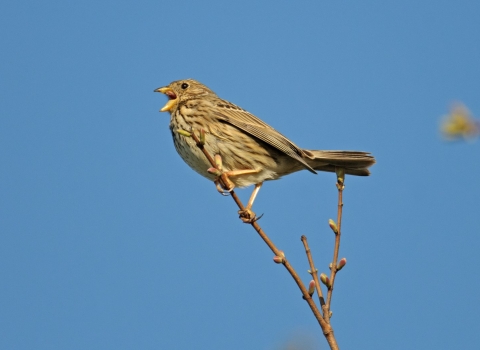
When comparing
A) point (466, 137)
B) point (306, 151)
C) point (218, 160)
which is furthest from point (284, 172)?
point (466, 137)

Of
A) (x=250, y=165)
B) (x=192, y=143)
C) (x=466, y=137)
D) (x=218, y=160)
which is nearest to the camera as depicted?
(x=466, y=137)

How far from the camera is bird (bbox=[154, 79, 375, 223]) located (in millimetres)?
7117

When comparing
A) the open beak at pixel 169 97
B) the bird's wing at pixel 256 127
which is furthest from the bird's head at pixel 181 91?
the bird's wing at pixel 256 127

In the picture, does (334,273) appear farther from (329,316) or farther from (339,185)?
(339,185)

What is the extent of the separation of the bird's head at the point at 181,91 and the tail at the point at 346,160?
1.72 meters

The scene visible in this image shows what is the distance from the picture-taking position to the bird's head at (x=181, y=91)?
7.90 metres

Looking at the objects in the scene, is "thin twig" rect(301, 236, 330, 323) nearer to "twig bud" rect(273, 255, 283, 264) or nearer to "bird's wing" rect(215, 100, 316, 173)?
"twig bud" rect(273, 255, 283, 264)

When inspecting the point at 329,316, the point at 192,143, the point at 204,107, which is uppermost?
the point at 204,107

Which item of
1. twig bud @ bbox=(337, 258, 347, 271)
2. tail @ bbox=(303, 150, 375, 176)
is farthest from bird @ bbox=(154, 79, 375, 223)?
twig bud @ bbox=(337, 258, 347, 271)

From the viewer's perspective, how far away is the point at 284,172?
765cm

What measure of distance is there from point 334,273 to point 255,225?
839 mm

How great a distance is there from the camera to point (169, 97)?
27.0ft

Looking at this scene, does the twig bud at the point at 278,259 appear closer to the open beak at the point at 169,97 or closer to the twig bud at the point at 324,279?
the twig bud at the point at 324,279

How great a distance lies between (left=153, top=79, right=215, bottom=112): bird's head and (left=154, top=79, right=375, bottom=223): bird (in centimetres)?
9
